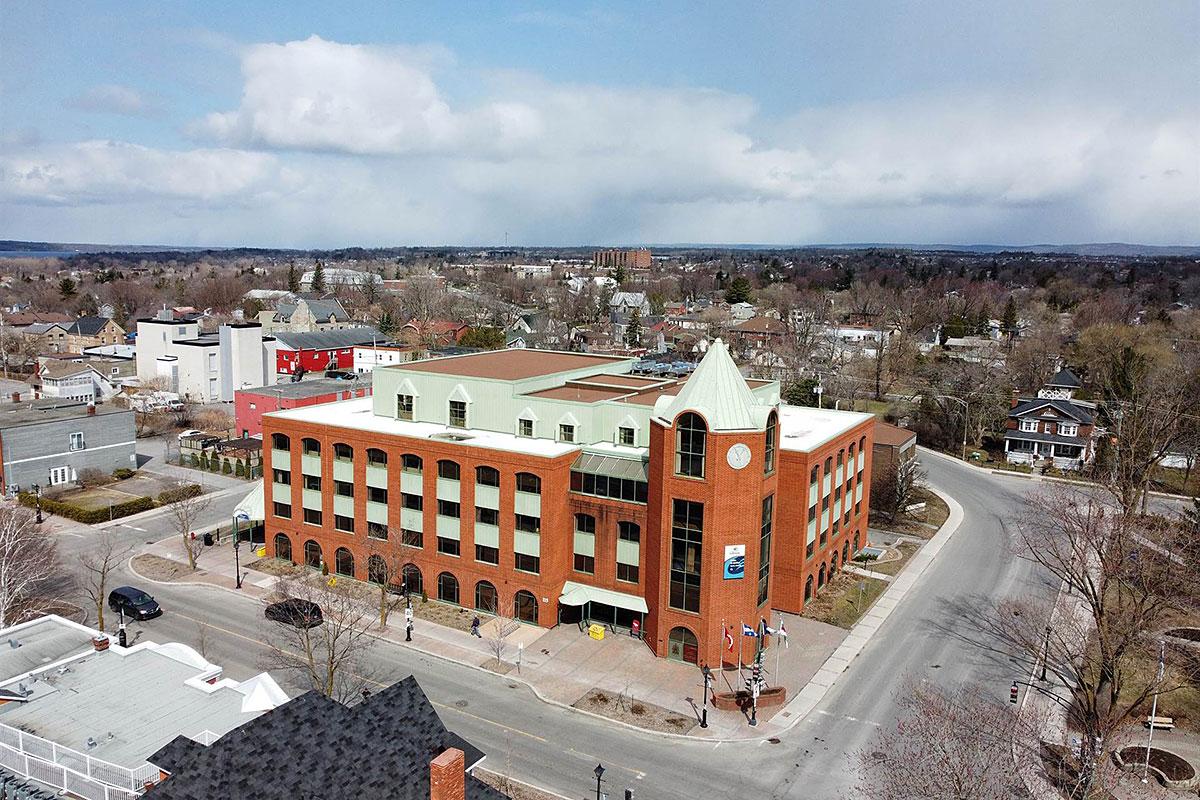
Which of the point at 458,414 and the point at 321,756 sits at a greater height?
the point at 458,414

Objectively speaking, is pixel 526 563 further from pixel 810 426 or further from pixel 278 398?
pixel 278 398

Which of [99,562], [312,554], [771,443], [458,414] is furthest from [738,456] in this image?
[99,562]

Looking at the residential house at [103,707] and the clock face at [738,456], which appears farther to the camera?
the clock face at [738,456]

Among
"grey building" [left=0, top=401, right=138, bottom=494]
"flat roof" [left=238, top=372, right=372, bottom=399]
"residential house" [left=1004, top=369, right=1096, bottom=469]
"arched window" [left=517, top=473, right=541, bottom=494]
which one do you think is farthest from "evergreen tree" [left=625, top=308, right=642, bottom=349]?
"arched window" [left=517, top=473, right=541, bottom=494]

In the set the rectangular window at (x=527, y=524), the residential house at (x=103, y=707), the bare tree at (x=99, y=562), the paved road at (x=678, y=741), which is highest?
the rectangular window at (x=527, y=524)

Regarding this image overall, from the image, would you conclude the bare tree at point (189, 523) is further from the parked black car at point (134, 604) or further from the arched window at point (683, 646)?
the arched window at point (683, 646)

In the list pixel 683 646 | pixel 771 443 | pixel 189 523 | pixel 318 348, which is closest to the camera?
pixel 683 646

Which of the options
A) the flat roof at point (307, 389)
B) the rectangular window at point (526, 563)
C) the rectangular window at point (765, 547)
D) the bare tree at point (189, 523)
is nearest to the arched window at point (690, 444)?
the rectangular window at point (765, 547)
